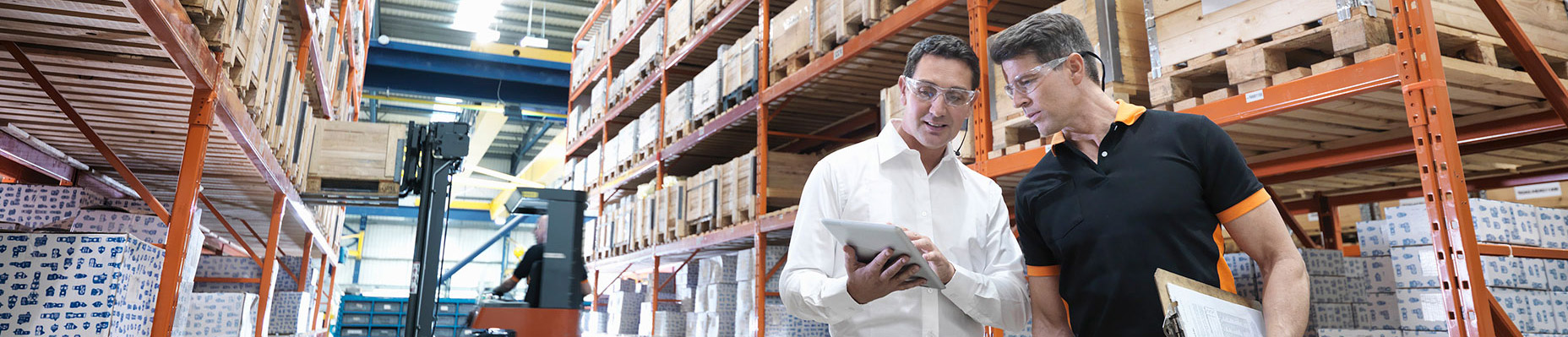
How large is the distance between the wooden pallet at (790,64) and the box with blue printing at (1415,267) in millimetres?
4444

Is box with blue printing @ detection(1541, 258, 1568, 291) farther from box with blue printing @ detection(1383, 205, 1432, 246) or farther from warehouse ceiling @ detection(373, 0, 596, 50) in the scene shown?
warehouse ceiling @ detection(373, 0, 596, 50)

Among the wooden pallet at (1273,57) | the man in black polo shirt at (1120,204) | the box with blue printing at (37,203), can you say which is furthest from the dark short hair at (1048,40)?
the box with blue printing at (37,203)

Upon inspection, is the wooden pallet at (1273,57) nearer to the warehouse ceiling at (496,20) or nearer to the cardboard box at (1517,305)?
the cardboard box at (1517,305)

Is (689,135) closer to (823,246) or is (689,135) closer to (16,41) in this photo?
(16,41)

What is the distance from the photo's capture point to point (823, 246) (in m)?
2.25

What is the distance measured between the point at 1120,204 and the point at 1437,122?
198 cm

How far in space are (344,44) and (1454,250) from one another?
1232 centimetres

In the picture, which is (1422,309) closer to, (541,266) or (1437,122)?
(1437,122)

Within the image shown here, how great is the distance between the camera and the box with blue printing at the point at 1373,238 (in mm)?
5070

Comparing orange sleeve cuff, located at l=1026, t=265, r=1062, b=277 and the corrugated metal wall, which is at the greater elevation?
the corrugated metal wall

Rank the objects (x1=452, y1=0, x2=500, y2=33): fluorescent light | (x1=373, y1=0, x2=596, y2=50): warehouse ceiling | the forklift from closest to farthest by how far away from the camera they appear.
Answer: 1. the forklift
2. (x1=452, y1=0, x2=500, y2=33): fluorescent light
3. (x1=373, y1=0, x2=596, y2=50): warehouse ceiling

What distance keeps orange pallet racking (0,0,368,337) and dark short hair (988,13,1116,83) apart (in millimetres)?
3384

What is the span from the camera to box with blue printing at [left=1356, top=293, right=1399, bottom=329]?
5.04 meters

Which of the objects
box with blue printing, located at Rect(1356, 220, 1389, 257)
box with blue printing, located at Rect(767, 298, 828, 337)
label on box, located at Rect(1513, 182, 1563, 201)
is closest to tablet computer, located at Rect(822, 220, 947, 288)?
box with blue printing, located at Rect(1356, 220, 1389, 257)
